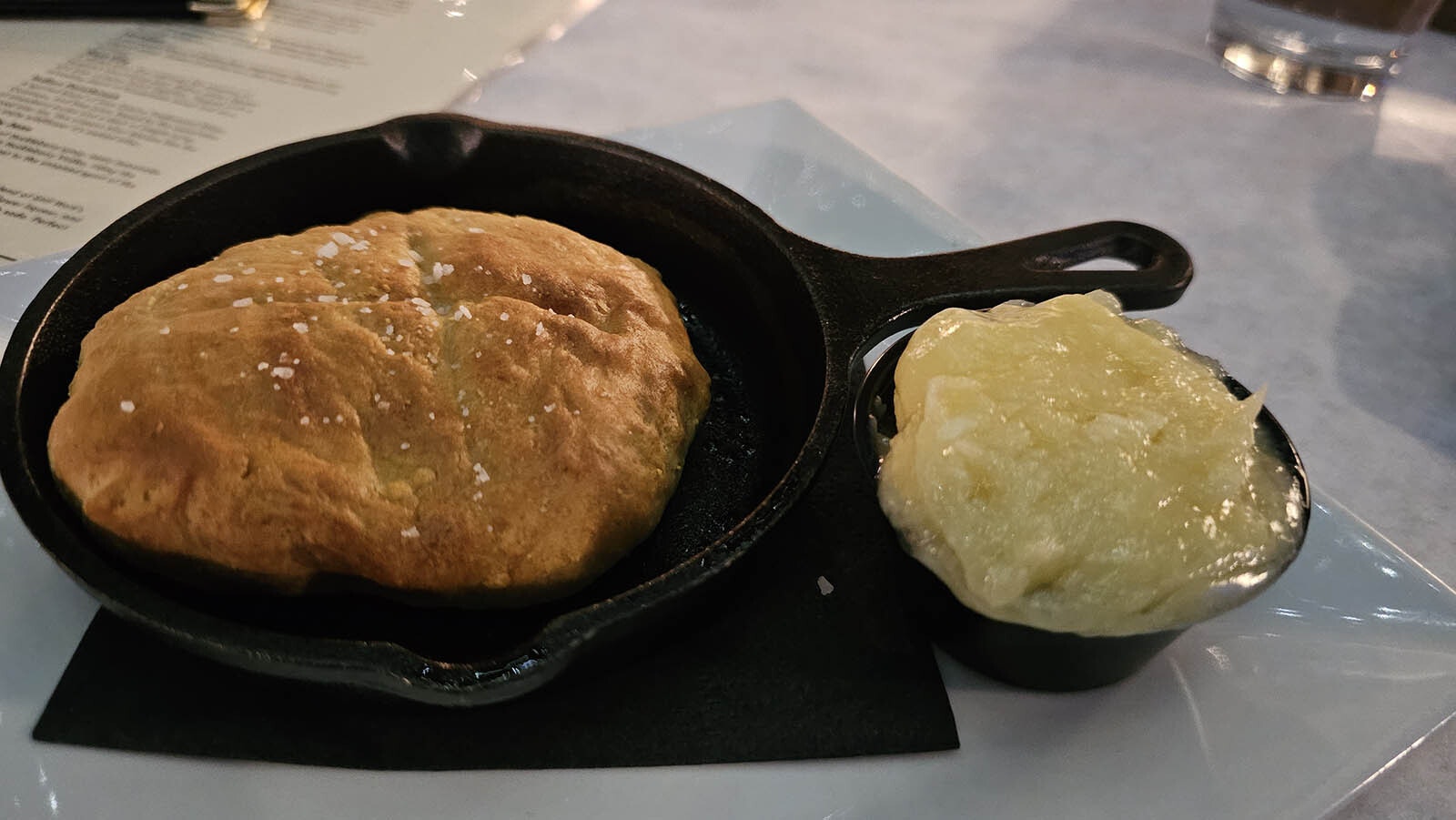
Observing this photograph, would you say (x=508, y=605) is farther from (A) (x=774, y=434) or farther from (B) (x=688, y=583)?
(A) (x=774, y=434)

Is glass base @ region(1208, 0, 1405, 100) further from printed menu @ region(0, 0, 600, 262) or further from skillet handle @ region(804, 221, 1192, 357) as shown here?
printed menu @ region(0, 0, 600, 262)

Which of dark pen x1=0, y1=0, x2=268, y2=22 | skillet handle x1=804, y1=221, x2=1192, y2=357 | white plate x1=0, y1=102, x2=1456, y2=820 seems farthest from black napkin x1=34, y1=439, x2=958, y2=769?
dark pen x1=0, y1=0, x2=268, y2=22

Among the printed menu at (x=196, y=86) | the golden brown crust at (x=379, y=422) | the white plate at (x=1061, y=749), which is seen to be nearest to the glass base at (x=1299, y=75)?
the white plate at (x=1061, y=749)

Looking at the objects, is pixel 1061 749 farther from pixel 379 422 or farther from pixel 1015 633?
pixel 379 422

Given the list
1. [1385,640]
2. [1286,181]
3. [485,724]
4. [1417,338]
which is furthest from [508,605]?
[1286,181]

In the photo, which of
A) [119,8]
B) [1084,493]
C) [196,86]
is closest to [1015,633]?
[1084,493]

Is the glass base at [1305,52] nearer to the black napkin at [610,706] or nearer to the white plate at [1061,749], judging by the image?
the white plate at [1061,749]
